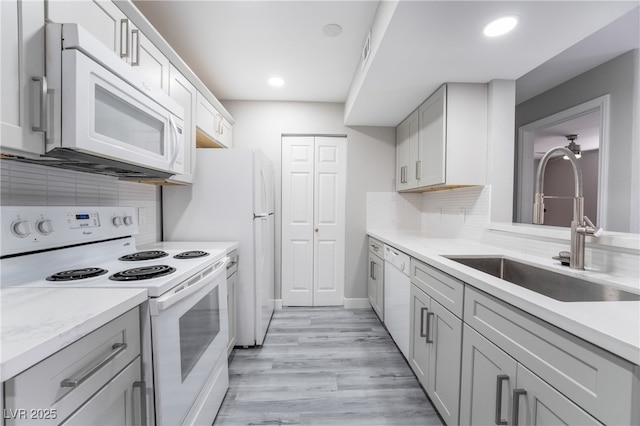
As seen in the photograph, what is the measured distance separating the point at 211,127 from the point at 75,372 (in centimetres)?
215

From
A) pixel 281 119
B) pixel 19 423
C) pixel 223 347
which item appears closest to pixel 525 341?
pixel 19 423

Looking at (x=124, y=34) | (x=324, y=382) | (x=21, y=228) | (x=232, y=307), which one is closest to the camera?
(x=21, y=228)

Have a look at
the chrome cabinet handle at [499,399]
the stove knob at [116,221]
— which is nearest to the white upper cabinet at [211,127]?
the stove knob at [116,221]

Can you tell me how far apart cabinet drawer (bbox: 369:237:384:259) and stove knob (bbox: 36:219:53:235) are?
7.52 feet

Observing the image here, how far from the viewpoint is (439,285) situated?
1396mm

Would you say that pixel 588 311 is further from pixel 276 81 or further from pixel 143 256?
pixel 276 81

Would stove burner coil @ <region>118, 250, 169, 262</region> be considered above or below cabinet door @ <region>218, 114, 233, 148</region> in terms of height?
below

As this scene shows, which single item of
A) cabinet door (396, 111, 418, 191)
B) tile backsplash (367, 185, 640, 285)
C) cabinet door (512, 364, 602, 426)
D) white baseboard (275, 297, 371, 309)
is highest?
cabinet door (396, 111, 418, 191)

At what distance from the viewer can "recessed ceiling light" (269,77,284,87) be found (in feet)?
8.40

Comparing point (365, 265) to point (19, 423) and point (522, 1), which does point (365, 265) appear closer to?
point (522, 1)

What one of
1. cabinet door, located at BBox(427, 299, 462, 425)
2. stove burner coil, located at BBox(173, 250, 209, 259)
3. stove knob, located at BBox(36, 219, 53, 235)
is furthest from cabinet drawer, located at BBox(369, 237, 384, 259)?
stove knob, located at BBox(36, 219, 53, 235)

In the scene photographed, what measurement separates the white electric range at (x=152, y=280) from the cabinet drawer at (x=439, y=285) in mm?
1236

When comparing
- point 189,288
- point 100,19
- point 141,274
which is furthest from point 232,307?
point 100,19

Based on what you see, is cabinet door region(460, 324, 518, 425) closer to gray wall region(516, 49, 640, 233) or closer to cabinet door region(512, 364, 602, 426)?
cabinet door region(512, 364, 602, 426)
